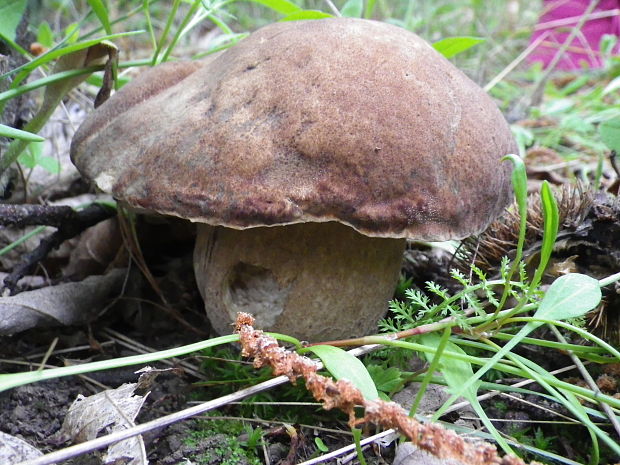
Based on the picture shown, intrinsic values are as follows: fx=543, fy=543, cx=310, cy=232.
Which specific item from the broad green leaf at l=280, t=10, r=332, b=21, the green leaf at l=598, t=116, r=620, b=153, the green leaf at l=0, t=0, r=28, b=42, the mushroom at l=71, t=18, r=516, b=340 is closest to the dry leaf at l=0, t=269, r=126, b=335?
the mushroom at l=71, t=18, r=516, b=340

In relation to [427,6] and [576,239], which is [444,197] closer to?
[576,239]

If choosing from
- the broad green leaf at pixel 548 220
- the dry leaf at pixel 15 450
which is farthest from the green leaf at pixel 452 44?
the dry leaf at pixel 15 450

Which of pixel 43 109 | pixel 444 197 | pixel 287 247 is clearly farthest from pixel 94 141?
pixel 444 197

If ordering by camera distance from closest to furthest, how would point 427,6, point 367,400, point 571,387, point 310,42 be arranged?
1. point 367,400
2. point 571,387
3. point 310,42
4. point 427,6

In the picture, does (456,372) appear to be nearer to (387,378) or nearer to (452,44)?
(387,378)

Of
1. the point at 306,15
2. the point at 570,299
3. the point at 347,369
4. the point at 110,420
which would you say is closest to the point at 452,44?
the point at 306,15
